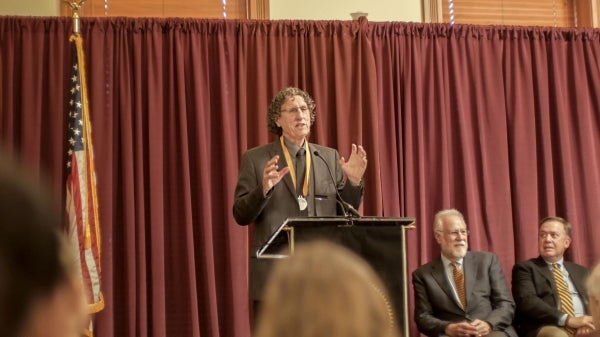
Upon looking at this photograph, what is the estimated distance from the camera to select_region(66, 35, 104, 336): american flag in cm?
562

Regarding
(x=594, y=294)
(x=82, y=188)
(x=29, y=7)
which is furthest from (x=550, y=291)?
(x=29, y=7)

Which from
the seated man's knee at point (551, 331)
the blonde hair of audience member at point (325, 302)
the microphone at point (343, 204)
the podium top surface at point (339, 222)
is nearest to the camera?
the blonde hair of audience member at point (325, 302)

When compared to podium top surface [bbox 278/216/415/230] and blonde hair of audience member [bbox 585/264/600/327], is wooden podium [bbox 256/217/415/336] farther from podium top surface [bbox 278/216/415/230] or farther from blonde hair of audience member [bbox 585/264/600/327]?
blonde hair of audience member [bbox 585/264/600/327]

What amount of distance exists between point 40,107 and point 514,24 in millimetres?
3935

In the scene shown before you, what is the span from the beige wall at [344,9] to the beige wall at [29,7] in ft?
5.61

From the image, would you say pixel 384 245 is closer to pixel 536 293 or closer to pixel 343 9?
pixel 536 293

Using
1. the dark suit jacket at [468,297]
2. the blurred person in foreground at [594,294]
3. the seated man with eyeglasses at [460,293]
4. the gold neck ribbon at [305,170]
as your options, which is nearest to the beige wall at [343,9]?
the seated man with eyeglasses at [460,293]

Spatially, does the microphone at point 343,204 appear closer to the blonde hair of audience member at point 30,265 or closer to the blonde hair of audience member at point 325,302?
the blonde hair of audience member at point 325,302

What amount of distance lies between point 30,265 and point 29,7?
246 inches

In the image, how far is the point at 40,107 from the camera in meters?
6.16

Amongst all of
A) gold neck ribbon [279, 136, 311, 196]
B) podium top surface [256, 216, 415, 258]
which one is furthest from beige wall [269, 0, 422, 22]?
podium top surface [256, 216, 415, 258]

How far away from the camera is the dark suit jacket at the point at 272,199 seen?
4.15 m

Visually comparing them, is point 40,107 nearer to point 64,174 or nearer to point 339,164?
point 64,174

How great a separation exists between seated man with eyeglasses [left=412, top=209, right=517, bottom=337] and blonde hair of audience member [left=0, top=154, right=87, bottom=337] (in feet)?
15.8
